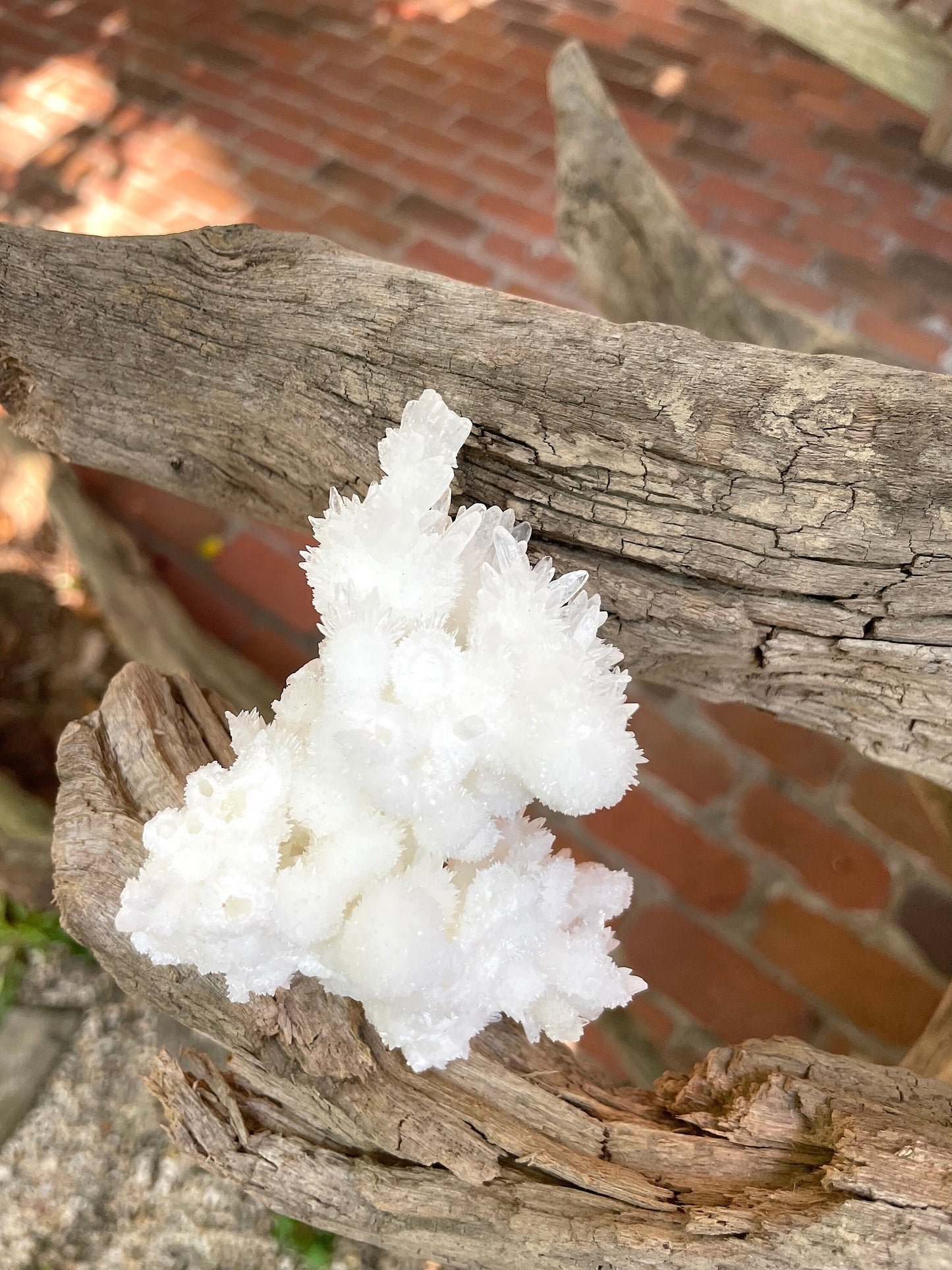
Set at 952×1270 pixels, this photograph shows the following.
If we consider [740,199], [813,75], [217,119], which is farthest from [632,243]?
[217,119]

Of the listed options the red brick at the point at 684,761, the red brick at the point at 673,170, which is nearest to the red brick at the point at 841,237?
the red brick at the point at 673,170

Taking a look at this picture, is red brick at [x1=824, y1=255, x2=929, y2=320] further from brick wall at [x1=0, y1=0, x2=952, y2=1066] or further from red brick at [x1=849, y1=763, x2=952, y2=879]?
red brick at [x1=849, y1=763, x2=952, y2=879]

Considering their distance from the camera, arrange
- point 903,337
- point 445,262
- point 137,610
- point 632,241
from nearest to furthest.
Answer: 1. point 632,241
2. point 137,610
3. point 903,337
4. point 445,262

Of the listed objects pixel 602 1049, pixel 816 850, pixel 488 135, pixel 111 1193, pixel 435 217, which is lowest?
pixel 111 1193

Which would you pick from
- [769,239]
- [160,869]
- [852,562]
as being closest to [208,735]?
[160,869]

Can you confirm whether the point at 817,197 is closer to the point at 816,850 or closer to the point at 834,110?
the point at 834,110

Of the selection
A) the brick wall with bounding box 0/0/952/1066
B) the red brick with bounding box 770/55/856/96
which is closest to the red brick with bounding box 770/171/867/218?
the brick wall with bounding box 0/0/952/1066

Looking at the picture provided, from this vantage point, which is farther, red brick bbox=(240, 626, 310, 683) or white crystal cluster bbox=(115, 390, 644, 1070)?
red brick bbox=(240, 626, 310, 683)
